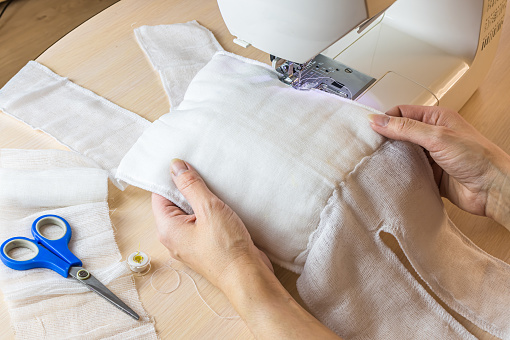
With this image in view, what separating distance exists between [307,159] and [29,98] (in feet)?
2.29

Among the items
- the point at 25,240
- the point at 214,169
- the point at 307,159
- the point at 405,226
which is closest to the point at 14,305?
the point at 25,240

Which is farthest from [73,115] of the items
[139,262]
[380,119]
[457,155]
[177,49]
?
[457,155]

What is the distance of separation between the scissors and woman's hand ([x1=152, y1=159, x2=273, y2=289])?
0.41 ft

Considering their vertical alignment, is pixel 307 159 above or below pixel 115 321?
above

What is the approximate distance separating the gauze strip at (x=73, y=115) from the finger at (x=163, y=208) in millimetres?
166

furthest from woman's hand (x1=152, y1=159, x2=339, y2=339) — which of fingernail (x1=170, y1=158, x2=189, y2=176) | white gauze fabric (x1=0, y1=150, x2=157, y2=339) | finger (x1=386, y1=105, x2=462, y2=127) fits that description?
finger (x1=386, y1=105, x2=462, y2=127)

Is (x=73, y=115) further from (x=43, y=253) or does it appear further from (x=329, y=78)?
(x=329, y=78)

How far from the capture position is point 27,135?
118 cm

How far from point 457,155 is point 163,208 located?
53 cm

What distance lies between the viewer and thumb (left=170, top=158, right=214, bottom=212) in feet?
2.99

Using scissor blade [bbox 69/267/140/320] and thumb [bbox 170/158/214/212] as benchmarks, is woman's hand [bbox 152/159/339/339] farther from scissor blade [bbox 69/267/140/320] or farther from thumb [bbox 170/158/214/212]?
scissor blade [bbox 69/267/140/320]

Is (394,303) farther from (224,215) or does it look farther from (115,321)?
(115,321)

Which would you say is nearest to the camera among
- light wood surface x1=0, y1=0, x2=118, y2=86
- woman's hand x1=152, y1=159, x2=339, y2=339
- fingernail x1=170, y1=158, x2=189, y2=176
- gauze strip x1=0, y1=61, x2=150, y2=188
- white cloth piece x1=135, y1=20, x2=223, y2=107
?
woman's hand x1=152, y1=159, x2=339, y2=339

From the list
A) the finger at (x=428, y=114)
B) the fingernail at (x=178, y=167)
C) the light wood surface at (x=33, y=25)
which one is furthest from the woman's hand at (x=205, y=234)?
the light wood surface at (x=33, y=25)
